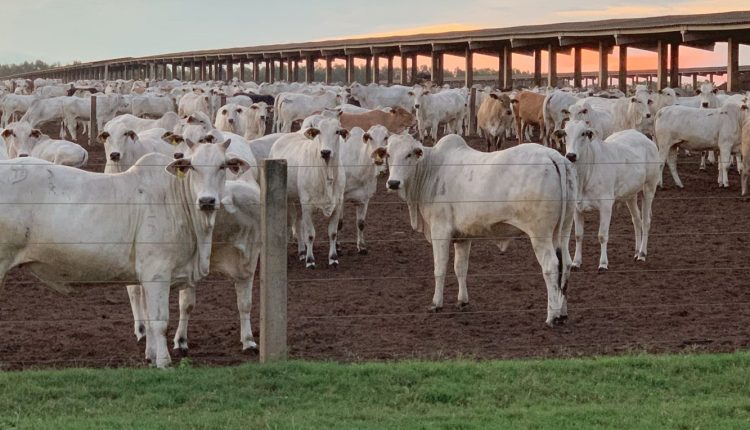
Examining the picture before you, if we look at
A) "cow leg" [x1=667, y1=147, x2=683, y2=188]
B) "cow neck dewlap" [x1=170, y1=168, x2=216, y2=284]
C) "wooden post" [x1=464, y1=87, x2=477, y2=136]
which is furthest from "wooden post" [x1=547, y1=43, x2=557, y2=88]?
"cow neck dewlap" [x1=170, y1=168, x2=216, y2=284]

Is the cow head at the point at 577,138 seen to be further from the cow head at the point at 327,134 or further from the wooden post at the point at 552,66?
the wooden post at the point at 552,66

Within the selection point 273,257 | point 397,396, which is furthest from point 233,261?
point 397,396

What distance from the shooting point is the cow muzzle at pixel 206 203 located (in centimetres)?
1005

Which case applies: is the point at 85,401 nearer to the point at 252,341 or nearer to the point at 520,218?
the point at 252,341

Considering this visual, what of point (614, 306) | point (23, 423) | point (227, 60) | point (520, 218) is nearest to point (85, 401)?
point (23, 423)

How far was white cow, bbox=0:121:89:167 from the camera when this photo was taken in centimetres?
2253

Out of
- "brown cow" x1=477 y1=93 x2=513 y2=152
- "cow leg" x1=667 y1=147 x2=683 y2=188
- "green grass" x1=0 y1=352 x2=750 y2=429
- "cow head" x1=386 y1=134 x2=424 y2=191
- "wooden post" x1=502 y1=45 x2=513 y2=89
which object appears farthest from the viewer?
"wooden post" x1=502 y1=45 x2=513 y2=89

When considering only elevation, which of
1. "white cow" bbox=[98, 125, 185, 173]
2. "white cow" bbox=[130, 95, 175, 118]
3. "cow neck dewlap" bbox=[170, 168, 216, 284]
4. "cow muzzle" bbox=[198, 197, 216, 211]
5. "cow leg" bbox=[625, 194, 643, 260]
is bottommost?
"cow leg" bbox=[625, 194, 643, 260]

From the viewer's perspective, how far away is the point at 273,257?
9086 millimetres

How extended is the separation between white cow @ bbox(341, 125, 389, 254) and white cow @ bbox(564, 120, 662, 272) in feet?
8.81

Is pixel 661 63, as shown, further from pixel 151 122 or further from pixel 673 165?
pixel 151 122

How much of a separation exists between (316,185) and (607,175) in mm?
3766

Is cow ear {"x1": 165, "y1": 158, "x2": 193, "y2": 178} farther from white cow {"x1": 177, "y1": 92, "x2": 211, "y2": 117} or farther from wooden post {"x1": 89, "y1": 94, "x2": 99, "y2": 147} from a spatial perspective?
wooden post {"x1": 89, "y1": 94, "x2": 99, "y2": 147}

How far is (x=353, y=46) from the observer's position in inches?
3295
